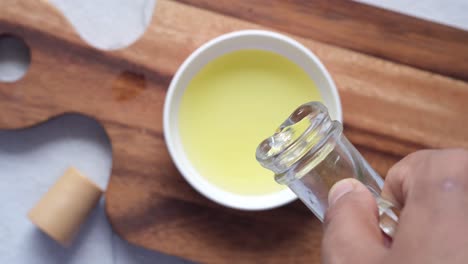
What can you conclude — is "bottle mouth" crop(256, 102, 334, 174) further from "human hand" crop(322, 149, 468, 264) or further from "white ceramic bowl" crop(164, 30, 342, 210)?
"white ceramic bowl" crop(164, 30, 342, 210)

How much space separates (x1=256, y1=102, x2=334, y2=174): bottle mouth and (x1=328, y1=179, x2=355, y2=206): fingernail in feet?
0.14

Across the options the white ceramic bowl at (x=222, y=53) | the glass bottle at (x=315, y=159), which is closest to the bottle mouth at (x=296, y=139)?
the glass bottle at (x=315, y=159)

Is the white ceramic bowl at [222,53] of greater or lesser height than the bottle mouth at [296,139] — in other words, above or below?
below

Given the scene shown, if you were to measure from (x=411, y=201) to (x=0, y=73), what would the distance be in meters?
0.68

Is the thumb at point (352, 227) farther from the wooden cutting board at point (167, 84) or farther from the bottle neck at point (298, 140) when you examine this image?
the wooden cutting board at point (167, 84)

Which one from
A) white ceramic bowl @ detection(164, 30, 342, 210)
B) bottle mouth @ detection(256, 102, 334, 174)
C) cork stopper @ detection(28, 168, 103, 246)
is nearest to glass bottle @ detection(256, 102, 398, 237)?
bottle mouth @ detection(256, 102, 334, 174)

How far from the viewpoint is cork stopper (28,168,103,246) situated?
31.0 inches

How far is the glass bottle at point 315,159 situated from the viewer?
19.4 inches

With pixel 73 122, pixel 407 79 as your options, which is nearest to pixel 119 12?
pixel 73 122

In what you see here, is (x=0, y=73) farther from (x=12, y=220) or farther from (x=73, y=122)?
(x=12, y=220)

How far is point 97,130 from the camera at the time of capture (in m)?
0.85

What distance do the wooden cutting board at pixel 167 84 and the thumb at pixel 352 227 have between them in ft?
1.02

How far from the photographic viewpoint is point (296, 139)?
0.50 metres

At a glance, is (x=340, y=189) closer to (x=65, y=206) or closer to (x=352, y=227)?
(x=352, y=227)
